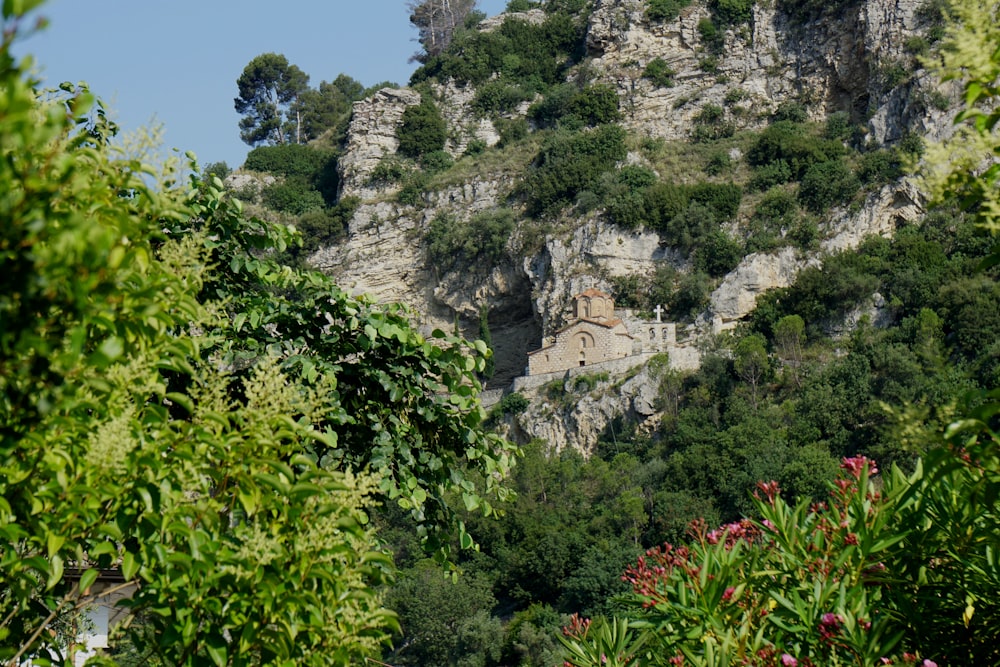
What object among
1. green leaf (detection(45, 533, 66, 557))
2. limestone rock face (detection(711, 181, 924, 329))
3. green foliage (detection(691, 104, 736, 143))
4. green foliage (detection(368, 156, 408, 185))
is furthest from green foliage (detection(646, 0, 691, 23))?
green leaf (detection(45, 533, 66, 557))

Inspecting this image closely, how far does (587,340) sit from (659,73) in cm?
2248

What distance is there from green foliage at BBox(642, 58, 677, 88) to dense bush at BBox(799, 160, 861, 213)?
13.8 m

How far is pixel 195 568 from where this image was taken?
398cm

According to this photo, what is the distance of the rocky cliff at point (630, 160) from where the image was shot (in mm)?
54281

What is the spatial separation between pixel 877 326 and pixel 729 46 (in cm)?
2595

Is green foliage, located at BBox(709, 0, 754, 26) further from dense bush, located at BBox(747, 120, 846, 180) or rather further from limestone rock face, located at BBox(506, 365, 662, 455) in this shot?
limestone rock face, located at BBox(506, 365, 662, 455)

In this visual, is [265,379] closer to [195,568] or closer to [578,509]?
[195,568]

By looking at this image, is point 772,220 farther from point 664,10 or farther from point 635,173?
point 664,10

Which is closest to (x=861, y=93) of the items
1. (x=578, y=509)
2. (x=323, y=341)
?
(x=578, y=509)

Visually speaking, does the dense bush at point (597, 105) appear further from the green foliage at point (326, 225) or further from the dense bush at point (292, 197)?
the dense bush at point (292, 197)

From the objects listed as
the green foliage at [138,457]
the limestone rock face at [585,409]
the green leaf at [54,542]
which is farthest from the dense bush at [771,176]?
the green leaf at [54,542]

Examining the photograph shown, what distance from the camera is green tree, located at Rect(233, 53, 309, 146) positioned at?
299ft

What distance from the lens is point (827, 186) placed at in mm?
56688

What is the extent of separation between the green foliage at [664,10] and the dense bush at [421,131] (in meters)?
14.6
